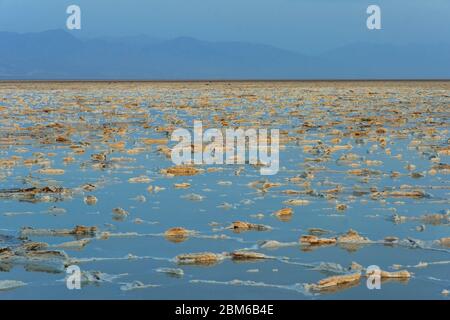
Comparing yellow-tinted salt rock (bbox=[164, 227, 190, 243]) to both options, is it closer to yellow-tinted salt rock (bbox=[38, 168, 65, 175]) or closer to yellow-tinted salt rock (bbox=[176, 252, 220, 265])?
yellow-tinted salt rock (bbox=[176, 252, 220, 265])

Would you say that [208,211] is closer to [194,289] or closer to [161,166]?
[194,289]

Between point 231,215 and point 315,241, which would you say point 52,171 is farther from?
point 315,241

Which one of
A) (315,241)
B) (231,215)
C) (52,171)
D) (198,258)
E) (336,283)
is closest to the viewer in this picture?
(336,283)

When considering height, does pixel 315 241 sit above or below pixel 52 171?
below

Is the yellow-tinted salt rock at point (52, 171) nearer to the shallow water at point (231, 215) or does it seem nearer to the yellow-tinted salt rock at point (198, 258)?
the shallow water at point (231, 215)

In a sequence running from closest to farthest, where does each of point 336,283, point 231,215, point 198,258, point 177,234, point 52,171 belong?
point 336,283, point 198,258, point 177,234, point 231,215, point 52,171

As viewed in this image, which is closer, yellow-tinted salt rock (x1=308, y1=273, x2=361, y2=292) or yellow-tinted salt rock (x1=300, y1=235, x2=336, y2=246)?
yellow-tinted salt rock (x1=308, y1=273, x2=361, y2=292)

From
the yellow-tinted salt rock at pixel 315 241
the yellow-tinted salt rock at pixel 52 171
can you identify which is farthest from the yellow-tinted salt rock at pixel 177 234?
the yellow-tinted salt rock at pixel 52 171

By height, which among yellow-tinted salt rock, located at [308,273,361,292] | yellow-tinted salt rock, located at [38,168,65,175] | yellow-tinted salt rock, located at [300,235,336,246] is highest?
yellow-tinted salt rock, located at [38,168,65,175]

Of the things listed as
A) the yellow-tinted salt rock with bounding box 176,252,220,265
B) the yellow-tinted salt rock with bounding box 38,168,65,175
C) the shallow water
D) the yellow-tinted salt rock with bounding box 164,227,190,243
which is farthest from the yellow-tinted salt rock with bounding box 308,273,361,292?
the yellow-tinted salt rock with bounding box 38,168,65,175

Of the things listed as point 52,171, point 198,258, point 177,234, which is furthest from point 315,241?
point 52,171

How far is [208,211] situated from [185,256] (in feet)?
5.67
